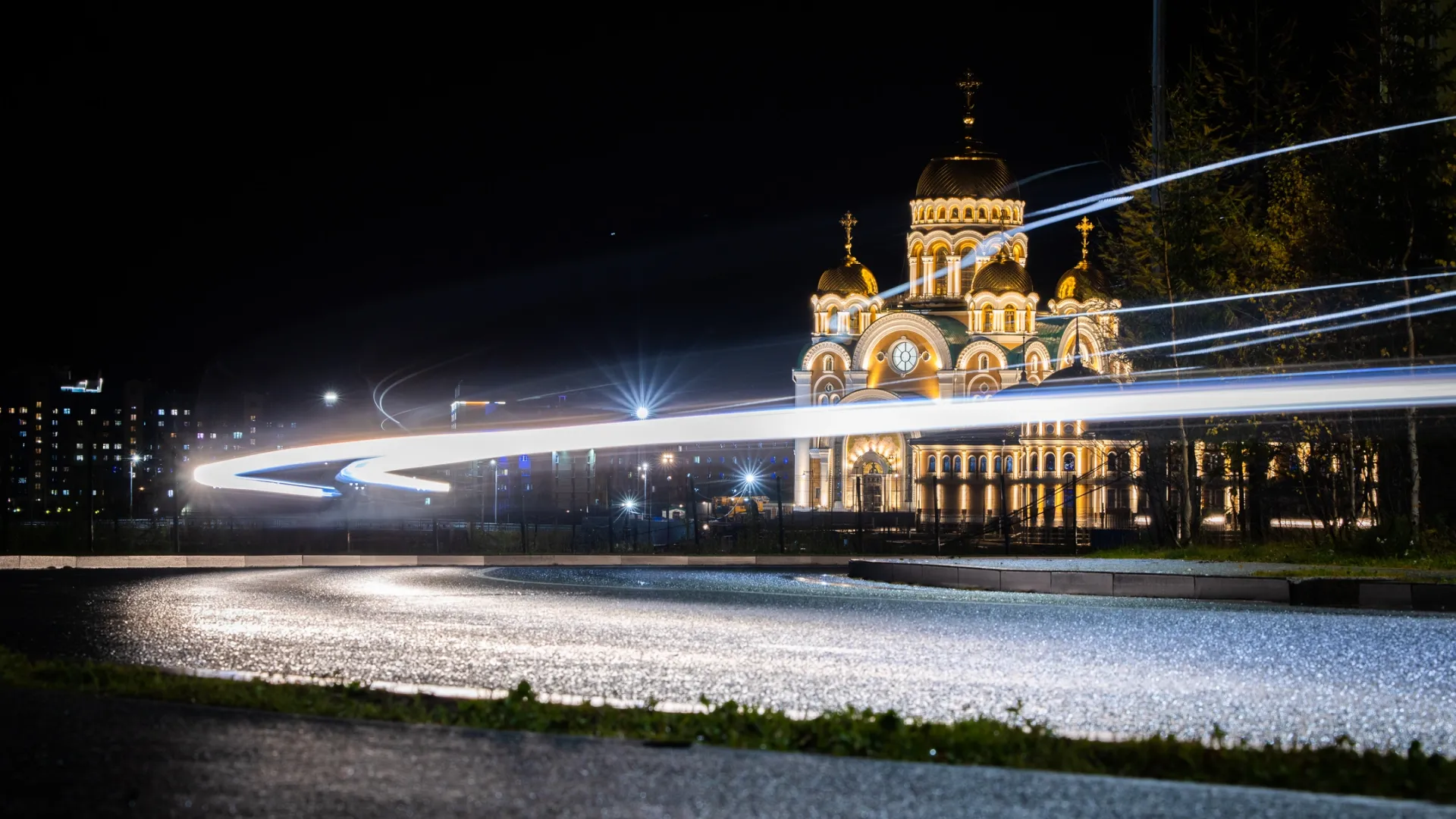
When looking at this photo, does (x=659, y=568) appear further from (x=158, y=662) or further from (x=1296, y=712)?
(x=1296, y=712)

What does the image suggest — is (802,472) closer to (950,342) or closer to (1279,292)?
(950,342)

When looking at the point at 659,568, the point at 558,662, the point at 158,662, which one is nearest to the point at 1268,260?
the point at 659,568

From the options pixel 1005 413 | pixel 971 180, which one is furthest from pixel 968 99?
pixel 1005 413

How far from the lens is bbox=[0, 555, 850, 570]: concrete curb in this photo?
2686 centimetres

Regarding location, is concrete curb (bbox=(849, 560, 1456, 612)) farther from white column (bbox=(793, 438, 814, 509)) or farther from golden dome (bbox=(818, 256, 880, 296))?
golden dome (bbox=(818, 256, 880, 296))

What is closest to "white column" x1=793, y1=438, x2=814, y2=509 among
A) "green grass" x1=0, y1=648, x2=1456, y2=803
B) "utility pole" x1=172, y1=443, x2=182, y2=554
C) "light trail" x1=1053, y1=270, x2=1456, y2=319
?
"utility pole" x1=172, y1=443, x2=182, y2=554

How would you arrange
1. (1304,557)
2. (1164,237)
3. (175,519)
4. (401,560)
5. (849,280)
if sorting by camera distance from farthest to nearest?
(849,280) → (175,519) → (401,560) → (1164,237) → (1304,557)

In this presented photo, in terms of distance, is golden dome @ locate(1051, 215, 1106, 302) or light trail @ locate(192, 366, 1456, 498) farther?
golden dome @ locate(1051, 215, 1106, 302)

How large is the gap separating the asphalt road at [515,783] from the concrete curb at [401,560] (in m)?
20.7

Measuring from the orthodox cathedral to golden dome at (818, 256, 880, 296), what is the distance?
0.27ft

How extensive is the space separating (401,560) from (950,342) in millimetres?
59855

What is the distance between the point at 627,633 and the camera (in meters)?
13.2

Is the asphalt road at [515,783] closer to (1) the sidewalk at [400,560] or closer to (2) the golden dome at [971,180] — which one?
(1) the sidewalk at [400,560]

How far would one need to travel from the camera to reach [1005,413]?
114 feet
